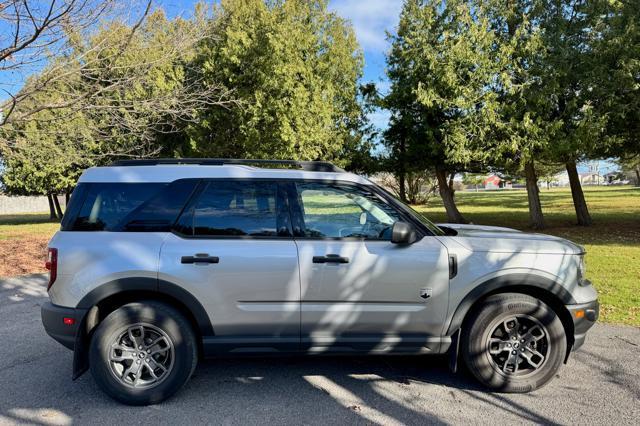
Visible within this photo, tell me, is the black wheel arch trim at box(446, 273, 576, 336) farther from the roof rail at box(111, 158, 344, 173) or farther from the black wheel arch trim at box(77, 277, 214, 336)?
the black wheel arch trim at box(77, 277, 214, 336)

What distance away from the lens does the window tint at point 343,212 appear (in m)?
3.55

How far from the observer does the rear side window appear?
136 inches

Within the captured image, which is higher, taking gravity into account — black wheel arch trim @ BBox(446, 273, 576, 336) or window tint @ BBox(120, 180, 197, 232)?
window tint @ BBox(120, 180, 197, 232)

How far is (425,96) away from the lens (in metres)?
13.8

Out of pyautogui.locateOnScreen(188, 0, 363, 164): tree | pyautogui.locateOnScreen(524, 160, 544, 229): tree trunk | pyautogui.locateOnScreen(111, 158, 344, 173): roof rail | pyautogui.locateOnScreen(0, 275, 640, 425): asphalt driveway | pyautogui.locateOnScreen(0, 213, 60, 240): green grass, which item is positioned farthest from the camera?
pyautogui.locateOnScreen(0, 213, 60, 240): green grass

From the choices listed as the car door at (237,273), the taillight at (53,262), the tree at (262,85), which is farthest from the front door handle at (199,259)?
the tree at (262,85)

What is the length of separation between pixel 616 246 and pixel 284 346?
10.6 m

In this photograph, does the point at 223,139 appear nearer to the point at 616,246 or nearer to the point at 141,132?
the point at 141,132

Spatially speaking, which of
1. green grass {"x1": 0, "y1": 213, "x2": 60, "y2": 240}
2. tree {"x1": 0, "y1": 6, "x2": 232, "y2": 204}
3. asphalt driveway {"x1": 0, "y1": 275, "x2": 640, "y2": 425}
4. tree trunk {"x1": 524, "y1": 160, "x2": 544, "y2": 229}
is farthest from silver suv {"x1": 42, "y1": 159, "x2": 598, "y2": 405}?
green grass {"x1": 0, "y1": 213, "x2": 60, "y2": 240}

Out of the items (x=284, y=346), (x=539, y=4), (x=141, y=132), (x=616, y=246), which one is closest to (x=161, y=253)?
(x=284, y=346)

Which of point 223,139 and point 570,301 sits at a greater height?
point 223,139

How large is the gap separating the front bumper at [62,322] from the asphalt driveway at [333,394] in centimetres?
52

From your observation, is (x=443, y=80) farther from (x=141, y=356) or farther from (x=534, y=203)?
(x=141, y=356)

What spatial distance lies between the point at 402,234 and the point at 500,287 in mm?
968
